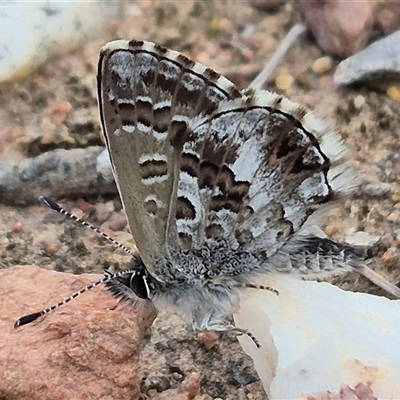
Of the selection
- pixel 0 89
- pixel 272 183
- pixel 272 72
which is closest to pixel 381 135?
pixel 272 72

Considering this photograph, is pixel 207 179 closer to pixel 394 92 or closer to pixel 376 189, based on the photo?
pixel 376 189

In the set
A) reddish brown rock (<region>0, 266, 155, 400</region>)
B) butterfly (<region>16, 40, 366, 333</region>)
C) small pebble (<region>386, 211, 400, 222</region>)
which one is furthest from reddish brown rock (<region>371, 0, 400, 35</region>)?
reddish brown rock (<region>0, 266, 155, 400</region>)

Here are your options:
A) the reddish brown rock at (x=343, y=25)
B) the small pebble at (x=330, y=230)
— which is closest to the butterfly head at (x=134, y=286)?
the small pebble at (x=330, y=230)

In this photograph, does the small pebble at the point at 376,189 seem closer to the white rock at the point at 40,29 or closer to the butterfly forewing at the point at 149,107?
the butterfly forewing at the point at 149,107

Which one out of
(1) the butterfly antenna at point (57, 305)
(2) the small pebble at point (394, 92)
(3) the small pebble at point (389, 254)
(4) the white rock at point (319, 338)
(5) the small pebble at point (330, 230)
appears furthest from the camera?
(2) the small pebble at point (394, 92)

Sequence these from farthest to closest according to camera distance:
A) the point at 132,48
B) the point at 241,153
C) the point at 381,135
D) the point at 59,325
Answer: the point at 381,135 < the point at 59,325 < the point at 241,153 < the point at 132,48

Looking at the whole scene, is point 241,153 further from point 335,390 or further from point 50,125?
point 50,125

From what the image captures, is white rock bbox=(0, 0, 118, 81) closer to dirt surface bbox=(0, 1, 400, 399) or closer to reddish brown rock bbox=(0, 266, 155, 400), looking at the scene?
dirt surface bbox=(0, 1, 400, 399)
